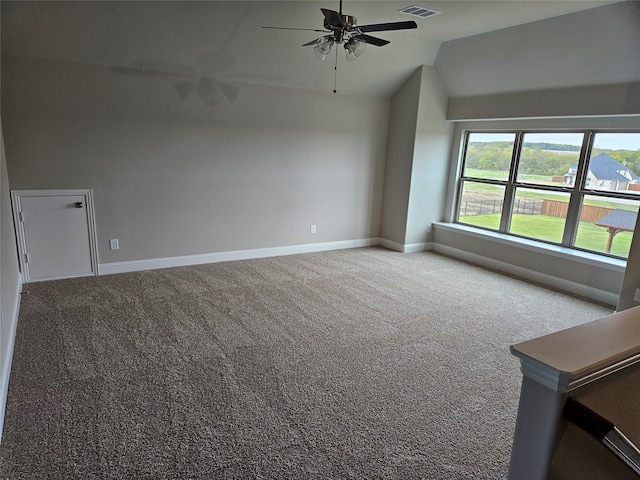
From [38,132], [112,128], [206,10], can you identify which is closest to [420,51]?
[206,10]

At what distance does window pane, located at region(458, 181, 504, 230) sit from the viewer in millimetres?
6098

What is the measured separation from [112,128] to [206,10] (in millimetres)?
1686

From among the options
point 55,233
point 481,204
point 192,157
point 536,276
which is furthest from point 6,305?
point 481,204

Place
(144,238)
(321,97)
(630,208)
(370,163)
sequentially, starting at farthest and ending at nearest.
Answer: (370,163), (321,97), (144,238), (630,208)

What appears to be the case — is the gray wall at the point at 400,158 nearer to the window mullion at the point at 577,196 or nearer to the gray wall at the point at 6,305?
the window mullion at the point at 577,196

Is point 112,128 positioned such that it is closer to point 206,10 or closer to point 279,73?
point 206,10

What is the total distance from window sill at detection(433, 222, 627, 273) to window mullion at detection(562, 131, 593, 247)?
0.56 feet

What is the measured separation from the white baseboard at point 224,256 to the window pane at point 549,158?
250 cm

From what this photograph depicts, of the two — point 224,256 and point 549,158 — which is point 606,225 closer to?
point 549,158

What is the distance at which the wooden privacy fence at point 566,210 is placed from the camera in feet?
16.1

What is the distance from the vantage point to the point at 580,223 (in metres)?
5.12

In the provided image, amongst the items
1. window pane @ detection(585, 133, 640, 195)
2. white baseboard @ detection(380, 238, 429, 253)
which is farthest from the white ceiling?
white baseboard @ detection(380, 238, 429, 253)

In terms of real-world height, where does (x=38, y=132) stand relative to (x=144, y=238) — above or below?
above

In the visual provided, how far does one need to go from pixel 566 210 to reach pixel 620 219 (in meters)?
0.61
